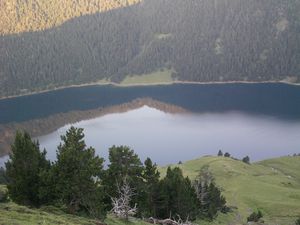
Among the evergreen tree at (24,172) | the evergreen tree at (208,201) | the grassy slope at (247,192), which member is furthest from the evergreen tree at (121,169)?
the evergreen tree at (208,201)

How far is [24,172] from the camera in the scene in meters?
45.6

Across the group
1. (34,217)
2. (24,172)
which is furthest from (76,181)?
(34,217)

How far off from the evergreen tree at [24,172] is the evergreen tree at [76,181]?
324 cm

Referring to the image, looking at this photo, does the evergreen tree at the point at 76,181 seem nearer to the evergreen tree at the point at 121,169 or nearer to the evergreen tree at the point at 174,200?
the evergreen tree at the point at 121,169

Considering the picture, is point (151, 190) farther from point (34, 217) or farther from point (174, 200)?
point (34, 217)

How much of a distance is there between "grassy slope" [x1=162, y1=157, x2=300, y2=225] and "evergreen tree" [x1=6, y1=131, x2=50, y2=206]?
137ft

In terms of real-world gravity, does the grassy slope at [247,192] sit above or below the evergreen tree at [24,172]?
below

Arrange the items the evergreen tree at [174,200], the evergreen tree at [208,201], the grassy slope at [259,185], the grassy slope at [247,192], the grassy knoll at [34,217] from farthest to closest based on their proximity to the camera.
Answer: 1. the grassy slope at [259,185]
2. the evergreen tree at [208,201]
3. the evergreen tree at [174,200]
4. the grassy slope at [247,192]
5. the grassy knoll at [34,217]

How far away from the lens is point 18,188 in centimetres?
4522

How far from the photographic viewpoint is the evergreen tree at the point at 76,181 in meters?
42.6

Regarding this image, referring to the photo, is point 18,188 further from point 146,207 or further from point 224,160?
point 224,160

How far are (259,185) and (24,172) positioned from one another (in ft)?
289

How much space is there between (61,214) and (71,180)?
3512 millimetres

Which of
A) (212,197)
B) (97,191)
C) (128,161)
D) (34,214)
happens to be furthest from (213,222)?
(34,214)
